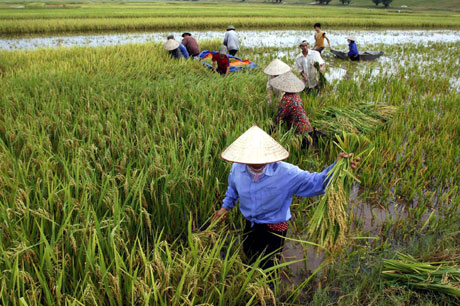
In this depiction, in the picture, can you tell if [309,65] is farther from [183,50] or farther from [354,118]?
[183,50]

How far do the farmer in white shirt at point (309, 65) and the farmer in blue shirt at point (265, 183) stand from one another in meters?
3.62

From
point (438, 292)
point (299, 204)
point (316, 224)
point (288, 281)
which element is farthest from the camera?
point (299, 204)

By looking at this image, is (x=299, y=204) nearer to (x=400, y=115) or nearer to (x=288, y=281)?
(x=288, y=281)

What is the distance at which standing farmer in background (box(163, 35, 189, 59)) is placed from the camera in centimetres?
720

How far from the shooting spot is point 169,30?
56.1 ft

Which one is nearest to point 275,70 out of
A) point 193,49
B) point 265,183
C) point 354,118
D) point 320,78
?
point 354,118

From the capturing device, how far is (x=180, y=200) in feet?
7.37

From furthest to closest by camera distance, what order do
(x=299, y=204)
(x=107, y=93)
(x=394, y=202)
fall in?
1. (x=107, y=93)
2. (x=394, y=202)
3. (x=299, y=204)

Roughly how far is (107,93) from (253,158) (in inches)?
131

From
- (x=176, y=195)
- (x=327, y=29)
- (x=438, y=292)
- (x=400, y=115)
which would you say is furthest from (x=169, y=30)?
(x=438, y=292)

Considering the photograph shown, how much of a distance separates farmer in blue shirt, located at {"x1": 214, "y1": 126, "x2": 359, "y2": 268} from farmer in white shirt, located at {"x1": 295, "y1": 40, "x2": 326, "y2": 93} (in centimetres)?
362

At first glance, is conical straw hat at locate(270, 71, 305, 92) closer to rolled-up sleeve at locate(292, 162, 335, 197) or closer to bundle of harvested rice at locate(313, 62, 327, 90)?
bundle of harvested rice at locate(313, 62, 327, 90)

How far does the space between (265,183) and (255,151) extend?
0.22 meters

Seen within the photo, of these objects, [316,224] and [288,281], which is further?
[288,281]
